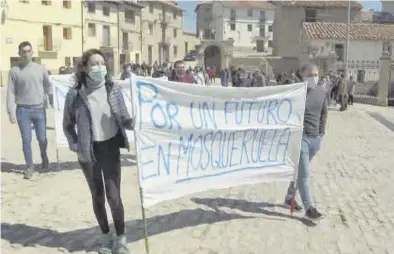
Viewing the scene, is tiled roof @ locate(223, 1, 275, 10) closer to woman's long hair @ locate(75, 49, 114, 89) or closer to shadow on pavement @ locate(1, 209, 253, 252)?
shadow on pavement @ locate(1, 209, 253, 252)

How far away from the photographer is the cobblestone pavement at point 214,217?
525cm

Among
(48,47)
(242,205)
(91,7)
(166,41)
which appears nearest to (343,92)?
(242,205)

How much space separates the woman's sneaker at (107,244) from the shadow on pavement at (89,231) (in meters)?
0.14

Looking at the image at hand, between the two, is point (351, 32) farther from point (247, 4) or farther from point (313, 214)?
point (247, 4)

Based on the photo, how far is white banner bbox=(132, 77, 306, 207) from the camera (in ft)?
16.9

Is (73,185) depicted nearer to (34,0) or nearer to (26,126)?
(26,126)

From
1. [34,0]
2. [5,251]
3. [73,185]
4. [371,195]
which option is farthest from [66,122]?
[34,0]

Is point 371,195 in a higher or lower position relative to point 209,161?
lower

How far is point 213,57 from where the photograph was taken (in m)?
67.6

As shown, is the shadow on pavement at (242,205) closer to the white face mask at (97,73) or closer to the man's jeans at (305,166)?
the man's jeans at (305,166)

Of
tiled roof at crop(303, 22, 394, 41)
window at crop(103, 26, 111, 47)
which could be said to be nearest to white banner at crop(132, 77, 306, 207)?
tiled roof at crop(303, 22, 394, 41)

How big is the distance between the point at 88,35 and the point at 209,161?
4680 centimetres

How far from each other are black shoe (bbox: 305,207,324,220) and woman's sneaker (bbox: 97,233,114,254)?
2.37m

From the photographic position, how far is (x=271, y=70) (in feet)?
176
